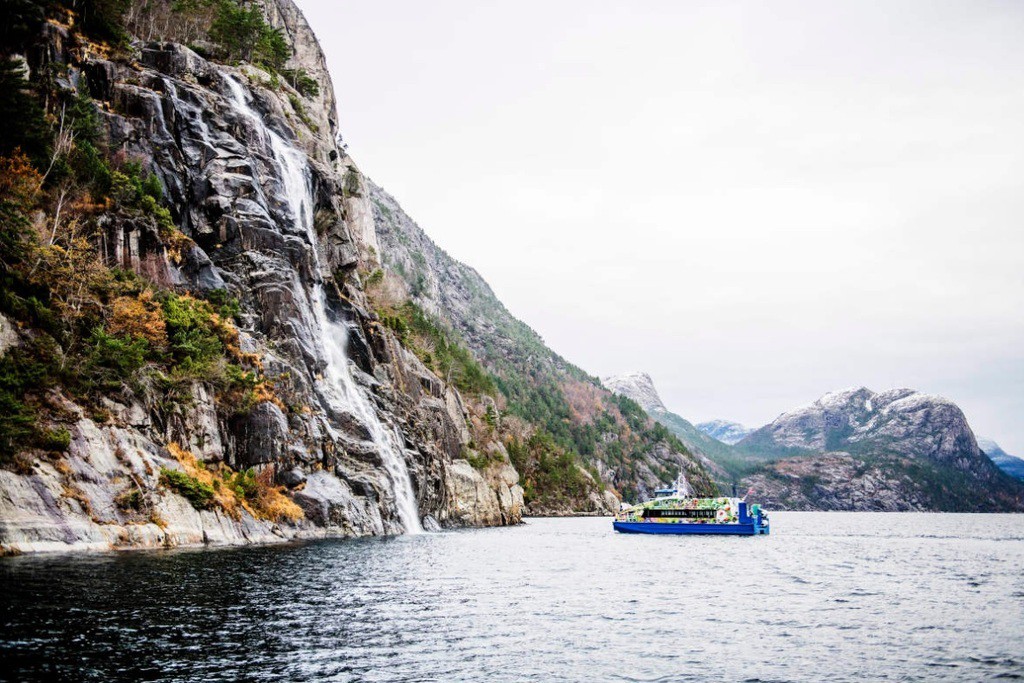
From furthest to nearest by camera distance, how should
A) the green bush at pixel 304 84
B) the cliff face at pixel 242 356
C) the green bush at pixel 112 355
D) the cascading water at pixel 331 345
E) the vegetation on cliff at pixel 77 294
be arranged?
the green bush at pixel 304 84
the cascading water at pixel 331 345
the green bush at pixel 112 355
the cliff face at pixel 242 356
the vegetation on cliff at pixel 77 294

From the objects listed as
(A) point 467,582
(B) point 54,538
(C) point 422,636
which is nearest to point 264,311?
(B) point 54,538

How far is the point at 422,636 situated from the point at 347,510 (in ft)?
127

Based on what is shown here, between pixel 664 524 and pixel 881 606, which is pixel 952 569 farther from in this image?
pixel 664 524

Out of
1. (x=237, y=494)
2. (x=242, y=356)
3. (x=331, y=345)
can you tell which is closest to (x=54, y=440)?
(x=237, y=494)

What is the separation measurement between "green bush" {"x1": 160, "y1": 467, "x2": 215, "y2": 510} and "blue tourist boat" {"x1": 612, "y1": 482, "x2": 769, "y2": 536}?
61.4m

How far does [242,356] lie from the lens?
57344mm

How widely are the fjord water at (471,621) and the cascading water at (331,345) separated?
24.8m

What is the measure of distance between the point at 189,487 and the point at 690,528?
67.3 m

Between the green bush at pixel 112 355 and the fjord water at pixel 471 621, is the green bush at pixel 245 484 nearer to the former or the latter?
the fjord water at pixel 471 621

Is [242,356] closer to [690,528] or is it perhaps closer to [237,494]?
[237,494]

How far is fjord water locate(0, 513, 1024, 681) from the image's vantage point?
18.0 meters

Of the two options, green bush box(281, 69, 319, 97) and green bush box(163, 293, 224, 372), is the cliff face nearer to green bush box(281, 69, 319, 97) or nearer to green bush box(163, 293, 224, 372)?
→ green bush box(163, 293, 224, 372)

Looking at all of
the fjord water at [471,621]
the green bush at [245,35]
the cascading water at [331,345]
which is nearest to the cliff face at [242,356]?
the cascading water at [331,345]

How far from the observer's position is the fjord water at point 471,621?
59.2 feet
